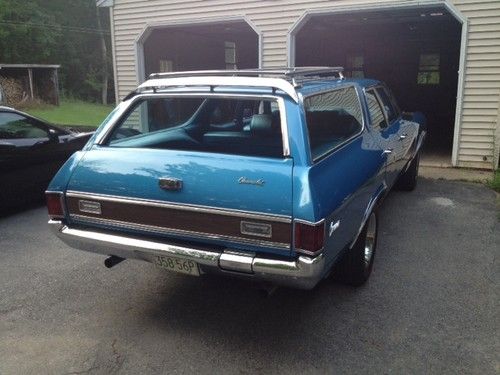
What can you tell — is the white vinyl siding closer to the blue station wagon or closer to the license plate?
the blue station wagon

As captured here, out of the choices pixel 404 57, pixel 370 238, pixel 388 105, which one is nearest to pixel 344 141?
pixel 370 238

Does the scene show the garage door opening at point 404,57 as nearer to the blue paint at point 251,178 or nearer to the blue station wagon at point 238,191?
the blue station wagon at point 238,191

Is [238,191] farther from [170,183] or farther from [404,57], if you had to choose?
[404,57]

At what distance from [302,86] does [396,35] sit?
13660mm

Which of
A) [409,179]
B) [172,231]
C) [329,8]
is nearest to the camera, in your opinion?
[172,231]

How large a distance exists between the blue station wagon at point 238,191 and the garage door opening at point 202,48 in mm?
9432

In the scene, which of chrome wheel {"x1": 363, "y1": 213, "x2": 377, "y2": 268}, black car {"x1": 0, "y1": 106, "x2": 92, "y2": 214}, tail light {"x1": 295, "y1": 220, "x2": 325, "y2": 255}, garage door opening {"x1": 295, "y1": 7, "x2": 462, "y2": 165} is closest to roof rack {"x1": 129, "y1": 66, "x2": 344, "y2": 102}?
tail light {"x1": 295, "y1": 220, "x2": 325, "y2": 255}

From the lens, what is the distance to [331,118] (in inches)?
156

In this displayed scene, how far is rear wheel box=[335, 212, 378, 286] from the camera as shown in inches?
146

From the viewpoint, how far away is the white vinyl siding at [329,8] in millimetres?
7617

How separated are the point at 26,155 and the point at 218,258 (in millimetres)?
4320

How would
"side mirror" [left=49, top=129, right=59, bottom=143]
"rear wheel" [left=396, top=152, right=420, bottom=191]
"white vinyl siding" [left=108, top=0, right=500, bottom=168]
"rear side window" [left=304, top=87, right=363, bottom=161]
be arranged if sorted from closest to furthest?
"rear side window" [left=304, top=87, right=363, bottom=161], "side mirror" [left=49, top=129, right=59, bottom=143], "rear wheel" [left=396, top=152, right=420, bottom=191], "white vinyl siding" [left=108, top=0, right=500, bottom=168]

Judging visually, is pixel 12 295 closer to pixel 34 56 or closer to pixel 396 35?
pixel 396 35

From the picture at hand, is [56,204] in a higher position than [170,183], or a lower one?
lower
